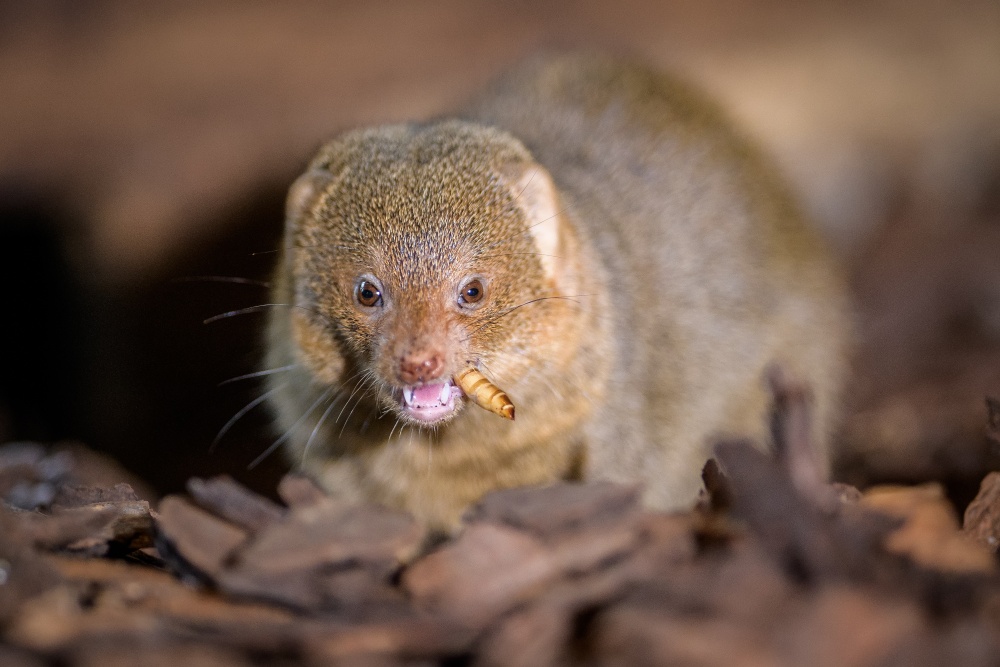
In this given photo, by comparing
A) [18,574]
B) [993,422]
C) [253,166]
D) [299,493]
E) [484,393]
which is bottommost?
[18,574]

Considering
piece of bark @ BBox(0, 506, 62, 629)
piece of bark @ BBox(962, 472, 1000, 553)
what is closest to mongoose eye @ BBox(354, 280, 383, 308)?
piece of bark @ BBox(0, 506, 62, 629)

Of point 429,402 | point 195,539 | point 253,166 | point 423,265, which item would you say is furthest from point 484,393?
point 253,166

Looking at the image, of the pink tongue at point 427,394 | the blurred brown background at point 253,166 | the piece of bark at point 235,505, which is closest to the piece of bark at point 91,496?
the piece of bark at point 235,505

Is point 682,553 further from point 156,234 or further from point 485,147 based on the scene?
point 156,234

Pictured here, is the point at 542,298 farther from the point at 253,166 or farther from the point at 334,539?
the point at 253,166

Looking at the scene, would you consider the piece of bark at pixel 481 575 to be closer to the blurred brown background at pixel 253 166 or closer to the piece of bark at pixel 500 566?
the piece of bark at pixel 500 566

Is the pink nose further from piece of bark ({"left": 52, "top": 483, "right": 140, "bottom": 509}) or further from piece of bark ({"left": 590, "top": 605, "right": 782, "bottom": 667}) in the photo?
piece of bark ({"left": 590, "top": 605, "right": 782, "bottom": 667})

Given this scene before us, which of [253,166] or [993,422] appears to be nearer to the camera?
[993,422]
